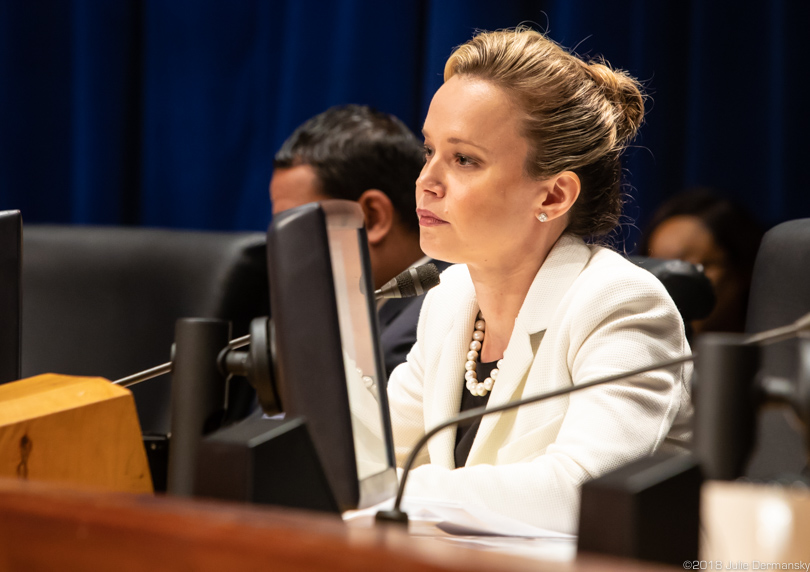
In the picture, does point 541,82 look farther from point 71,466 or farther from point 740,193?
point 740,193

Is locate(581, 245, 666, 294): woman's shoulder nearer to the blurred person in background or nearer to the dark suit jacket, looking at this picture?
the dark suit jacket

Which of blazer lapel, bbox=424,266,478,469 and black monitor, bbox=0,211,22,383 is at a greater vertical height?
black monitor, bbox=0,211,22,383

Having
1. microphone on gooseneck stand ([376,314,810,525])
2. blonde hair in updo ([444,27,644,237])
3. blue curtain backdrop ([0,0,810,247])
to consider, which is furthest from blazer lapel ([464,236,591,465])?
blue curtain backdrop ([0,0,810,247])

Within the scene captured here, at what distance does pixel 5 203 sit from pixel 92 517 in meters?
2.38

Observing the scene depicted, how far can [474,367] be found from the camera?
1.26m

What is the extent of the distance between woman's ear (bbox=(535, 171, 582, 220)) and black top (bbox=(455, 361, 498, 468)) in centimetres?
22

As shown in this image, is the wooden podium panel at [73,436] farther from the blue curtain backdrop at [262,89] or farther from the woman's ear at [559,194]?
the blue curtain backdrop at [262,89]

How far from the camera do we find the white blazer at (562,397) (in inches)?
36.4

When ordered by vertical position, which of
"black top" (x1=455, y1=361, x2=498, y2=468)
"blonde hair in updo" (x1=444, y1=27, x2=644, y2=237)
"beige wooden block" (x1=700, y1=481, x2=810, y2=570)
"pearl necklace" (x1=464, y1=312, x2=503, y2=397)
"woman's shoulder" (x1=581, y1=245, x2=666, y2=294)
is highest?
"blonde hair in updo" (x1=444, y1=27, x2=644, y2=237)

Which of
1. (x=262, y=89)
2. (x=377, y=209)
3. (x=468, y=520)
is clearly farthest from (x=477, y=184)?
(x=262, y=89)

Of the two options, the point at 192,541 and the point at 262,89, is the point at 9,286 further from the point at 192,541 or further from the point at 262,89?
the point at 262,89

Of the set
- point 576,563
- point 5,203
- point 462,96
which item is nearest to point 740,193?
point 462,96

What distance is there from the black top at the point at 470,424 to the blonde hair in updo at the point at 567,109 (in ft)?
0.78

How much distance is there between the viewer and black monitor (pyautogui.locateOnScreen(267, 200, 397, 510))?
634 mm
